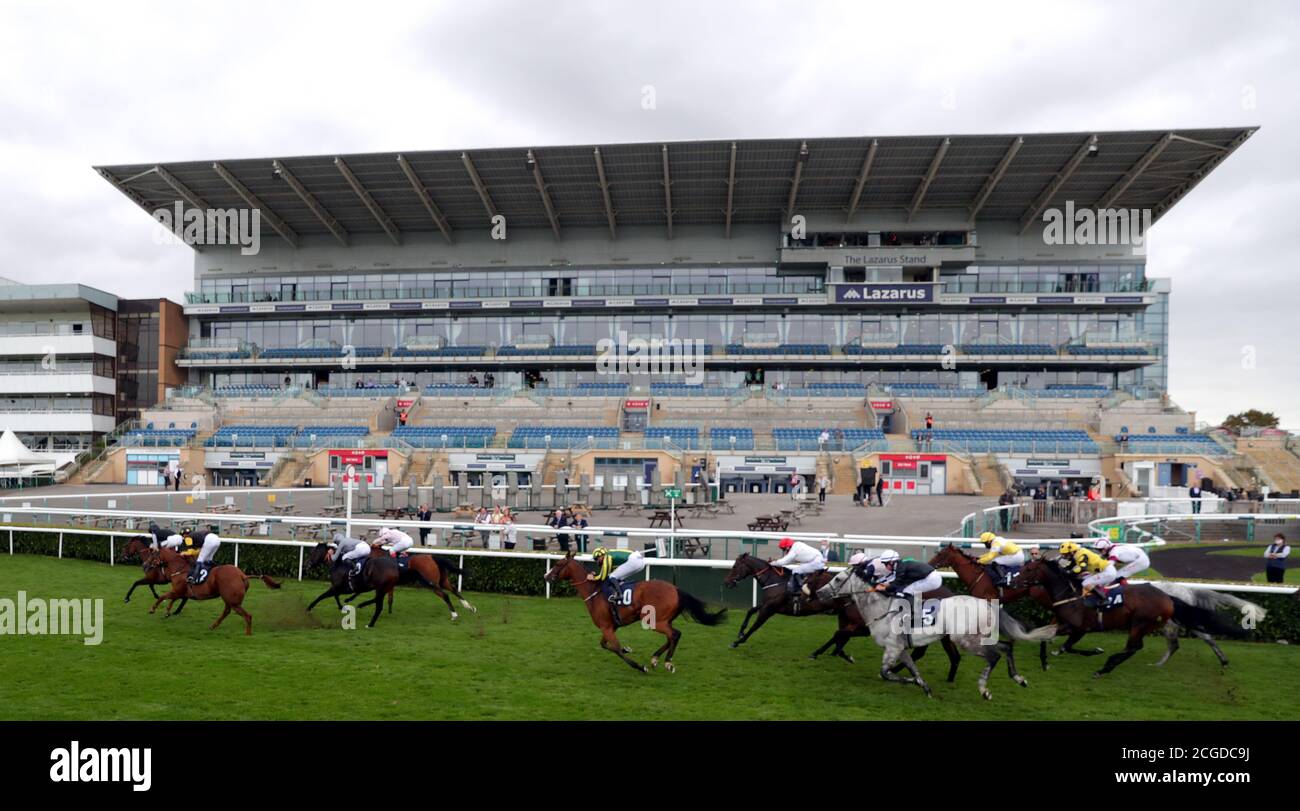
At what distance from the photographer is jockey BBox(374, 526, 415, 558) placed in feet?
43.0

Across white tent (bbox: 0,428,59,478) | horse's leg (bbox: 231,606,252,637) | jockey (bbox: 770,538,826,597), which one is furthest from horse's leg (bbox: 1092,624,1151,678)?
white tent (bbox: 0,428,59,478)

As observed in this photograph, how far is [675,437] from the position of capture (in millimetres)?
40875

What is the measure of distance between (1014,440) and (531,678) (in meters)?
37.1

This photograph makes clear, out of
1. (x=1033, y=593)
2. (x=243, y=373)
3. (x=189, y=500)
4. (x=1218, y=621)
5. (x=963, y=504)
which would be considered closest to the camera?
(x=1218, y=621)

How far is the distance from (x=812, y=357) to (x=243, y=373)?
4097cm

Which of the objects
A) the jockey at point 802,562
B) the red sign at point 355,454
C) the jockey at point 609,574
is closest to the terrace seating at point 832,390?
the red sign at point 355,454

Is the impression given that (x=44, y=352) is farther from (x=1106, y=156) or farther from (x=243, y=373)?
(x=1106, y=156)

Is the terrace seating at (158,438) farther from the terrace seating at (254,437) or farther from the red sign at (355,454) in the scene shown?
the red sign at (355,454)

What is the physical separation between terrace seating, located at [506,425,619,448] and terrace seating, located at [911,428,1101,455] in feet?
53.9

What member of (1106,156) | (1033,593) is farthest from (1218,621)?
(1106,156)

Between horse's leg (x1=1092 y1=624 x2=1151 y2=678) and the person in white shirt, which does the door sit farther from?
horse's leg (x1=1092 y1=624 x2=1151 y2=678)

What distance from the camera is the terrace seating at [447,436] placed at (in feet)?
134

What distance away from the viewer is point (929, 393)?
159ft
